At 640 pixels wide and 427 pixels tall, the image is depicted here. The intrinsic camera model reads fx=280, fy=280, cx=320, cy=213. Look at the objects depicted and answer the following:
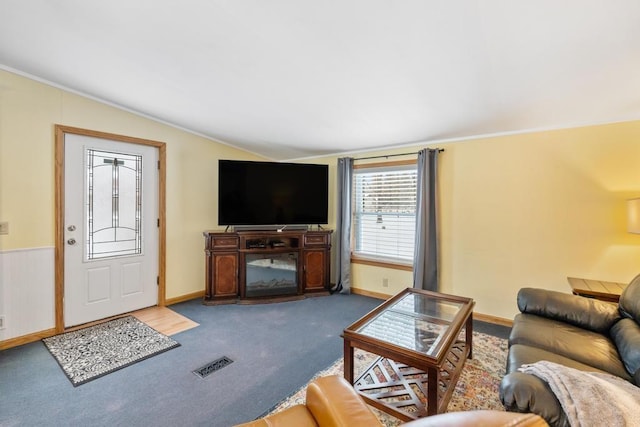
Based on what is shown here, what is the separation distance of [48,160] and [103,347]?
1938 mm

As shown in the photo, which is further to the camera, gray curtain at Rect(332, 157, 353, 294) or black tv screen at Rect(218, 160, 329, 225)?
gray curtain at Rect(332, 157, 353, 294)

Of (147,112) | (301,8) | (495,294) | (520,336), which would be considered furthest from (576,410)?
(147,112)

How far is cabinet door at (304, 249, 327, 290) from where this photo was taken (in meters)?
4.09

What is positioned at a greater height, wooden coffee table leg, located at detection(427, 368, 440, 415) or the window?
the window

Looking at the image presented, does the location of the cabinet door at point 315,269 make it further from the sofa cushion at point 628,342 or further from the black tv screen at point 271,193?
the sofa cushion at point 628,342

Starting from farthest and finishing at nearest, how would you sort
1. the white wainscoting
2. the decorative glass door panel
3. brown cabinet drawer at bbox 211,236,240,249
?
brown cabinet drawer at bbox 211,236,240,249 < the decorative glass door panel < the white wainscoting

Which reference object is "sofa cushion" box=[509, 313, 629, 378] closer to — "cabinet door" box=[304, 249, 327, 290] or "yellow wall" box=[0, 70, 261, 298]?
"cabinet door" box=[304, 249, 327, 290]

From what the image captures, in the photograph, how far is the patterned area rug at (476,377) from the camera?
6.04ft

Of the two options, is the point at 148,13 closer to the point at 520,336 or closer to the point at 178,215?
the point at 178,215

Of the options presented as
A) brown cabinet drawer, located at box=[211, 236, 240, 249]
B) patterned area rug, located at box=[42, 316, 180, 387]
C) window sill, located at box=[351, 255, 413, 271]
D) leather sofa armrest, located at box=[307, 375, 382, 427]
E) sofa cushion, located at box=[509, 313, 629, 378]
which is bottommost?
patterned area rug, located at box=[42, 316, 180, 387]

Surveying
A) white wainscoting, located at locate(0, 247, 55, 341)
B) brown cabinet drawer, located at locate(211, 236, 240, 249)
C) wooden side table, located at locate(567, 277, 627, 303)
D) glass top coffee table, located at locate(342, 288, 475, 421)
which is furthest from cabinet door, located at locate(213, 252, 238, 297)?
wooden side table, located at locate(567, 277, 627, 303)

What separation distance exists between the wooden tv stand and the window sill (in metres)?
0.45

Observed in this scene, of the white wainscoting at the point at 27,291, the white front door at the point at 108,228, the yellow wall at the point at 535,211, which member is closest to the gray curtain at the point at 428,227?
the yellow wall at the point at 535,211

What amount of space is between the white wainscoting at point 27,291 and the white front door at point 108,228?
0.47 feet
